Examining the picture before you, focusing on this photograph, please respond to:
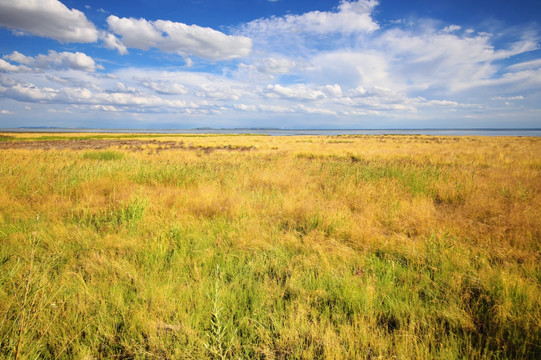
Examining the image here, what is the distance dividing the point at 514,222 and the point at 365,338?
4.11 meters

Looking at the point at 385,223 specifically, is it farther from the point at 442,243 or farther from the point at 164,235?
the point at 164,235

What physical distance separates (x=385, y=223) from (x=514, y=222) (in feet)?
6.71

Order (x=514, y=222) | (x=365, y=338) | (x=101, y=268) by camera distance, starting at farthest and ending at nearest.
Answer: (x=514, y=222), (x=101, y=268), (x=365, y=338)

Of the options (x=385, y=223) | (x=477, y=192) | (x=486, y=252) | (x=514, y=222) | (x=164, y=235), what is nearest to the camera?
(x=486, y=252)

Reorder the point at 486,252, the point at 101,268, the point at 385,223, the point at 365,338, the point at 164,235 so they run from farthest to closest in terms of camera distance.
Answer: the point at 385,223
the point at 164,235
the point at 486,252
the point at 101,268
the point at 365,338

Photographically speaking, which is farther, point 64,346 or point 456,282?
point 456,282

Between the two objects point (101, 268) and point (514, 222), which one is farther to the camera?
point (514, 222)

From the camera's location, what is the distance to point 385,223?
14.5 ft

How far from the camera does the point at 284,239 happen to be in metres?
3.61

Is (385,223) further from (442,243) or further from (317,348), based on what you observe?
(317,348)

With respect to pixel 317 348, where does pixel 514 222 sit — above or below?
above

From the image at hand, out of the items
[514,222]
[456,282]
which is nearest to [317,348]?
[456,282]

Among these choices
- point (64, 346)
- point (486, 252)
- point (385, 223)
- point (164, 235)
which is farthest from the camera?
point (385, 223)

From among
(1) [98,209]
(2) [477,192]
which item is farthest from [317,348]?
(2) [477,192]
